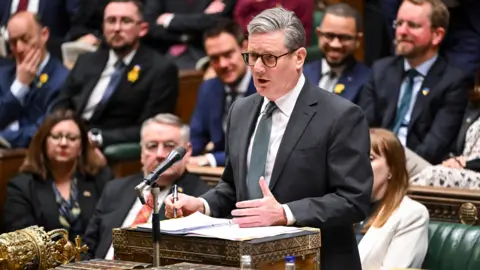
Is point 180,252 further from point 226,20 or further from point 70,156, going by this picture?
point 226,20

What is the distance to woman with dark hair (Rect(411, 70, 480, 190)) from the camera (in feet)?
15.7

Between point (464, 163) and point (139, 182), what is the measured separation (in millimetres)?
1536

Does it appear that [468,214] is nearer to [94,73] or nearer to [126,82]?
[126,82]

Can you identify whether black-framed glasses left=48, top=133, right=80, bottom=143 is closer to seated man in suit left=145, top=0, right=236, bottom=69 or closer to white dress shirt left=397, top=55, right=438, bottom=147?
white dress shirt left=397, top=55, right=438, bottom=147

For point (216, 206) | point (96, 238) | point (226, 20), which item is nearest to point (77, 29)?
point (226, 20)

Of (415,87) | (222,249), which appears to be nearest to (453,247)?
(415,87)

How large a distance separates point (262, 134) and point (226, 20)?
126 inches

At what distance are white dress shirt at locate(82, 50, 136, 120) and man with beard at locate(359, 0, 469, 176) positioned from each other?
5.38 ft

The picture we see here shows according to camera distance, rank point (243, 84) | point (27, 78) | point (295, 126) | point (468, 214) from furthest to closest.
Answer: point (27, 78) < point (243, 84) < point (468, 214) < point (295, 126)

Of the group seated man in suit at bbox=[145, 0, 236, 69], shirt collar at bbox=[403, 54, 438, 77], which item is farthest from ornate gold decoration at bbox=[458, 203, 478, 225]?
seated man in suit at bbox=[145, 0, 236, 69]

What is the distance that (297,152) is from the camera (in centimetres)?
315

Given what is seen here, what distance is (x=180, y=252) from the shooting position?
292 cm

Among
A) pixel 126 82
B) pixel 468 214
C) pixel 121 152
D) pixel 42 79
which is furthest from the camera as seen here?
pixel 42 79

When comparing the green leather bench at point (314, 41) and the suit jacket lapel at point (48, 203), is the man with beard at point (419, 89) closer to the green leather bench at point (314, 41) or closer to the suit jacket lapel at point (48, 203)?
the green leather bench at point (314, 41)
